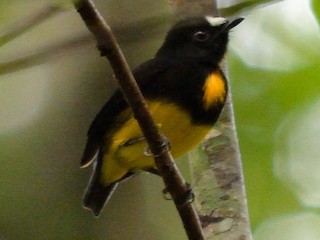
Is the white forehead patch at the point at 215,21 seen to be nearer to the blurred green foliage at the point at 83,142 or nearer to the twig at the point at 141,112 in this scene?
the blurred green foliage at the point at 83,142

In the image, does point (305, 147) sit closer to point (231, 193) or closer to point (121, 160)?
point (231, 193)

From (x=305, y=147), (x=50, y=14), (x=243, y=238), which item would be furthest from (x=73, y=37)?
(x=305, y=147)

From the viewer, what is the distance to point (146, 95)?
2568mm

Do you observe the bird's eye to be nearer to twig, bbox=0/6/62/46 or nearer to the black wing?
the black wing

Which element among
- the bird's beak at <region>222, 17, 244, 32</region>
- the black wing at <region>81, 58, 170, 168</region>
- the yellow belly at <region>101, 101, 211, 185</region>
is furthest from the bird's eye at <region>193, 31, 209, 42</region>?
the yellow belly at <region>101, 101, 211, 185</region>

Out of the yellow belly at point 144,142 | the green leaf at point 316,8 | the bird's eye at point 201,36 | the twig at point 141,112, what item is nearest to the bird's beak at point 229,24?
the bird's eye at point 201,36

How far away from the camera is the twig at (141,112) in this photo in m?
1.17

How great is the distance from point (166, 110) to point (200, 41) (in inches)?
19.1

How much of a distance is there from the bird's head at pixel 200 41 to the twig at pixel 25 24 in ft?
6.38

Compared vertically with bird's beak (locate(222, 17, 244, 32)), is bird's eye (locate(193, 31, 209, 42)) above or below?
below

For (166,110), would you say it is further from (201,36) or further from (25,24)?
(25,24)

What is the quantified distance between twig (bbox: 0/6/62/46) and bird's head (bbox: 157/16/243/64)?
76.5 inches

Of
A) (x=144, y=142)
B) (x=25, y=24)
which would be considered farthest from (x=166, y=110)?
(x=25, y=24)

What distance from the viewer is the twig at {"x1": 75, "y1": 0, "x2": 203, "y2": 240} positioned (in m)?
1.17
